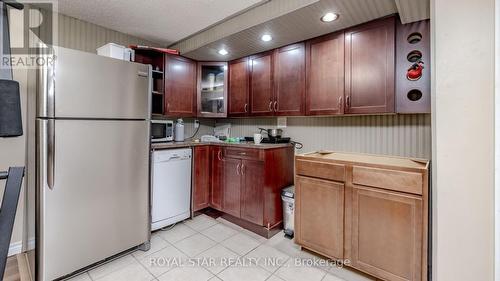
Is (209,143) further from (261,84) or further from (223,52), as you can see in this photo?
(223,52)

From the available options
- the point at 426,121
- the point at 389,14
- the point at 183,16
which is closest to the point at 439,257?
the point at 426,121

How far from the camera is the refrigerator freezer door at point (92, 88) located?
5.15ft

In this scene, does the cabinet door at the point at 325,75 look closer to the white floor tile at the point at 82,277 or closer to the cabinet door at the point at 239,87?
the cabinet door at the point at 239,87

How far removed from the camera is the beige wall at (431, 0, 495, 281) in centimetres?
118

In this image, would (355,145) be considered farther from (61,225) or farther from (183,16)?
(61,225)

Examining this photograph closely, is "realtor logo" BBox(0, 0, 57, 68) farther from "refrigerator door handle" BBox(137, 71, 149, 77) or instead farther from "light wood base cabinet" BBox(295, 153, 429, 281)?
"light wood base cabinet" BBox(295, 153, 429, 281)

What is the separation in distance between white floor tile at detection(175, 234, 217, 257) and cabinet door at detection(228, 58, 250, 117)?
153 cm

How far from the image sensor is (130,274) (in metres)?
1.79

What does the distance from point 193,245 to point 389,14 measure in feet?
8.73

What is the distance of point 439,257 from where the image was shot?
4.42ft

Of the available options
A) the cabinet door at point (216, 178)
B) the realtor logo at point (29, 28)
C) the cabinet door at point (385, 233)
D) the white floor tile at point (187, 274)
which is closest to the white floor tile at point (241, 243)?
the white floor tile at point (187, 274)

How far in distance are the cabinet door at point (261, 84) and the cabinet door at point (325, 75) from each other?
1.58 feet

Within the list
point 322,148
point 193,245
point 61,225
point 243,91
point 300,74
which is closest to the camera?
point 61,225

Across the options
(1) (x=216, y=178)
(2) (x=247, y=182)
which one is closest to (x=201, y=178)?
(1) (x=216, y=178)
